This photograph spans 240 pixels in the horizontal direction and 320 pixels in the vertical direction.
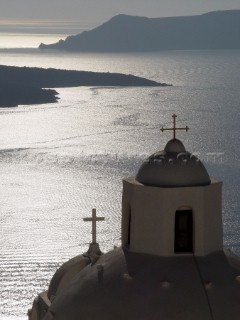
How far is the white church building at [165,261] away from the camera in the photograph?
7594mm

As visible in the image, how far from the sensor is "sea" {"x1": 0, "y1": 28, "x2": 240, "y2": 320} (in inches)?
1119

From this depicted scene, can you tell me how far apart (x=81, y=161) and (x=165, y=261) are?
37089 millimetres

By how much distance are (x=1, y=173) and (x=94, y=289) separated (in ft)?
117

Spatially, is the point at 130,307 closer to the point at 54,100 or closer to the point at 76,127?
the point at 76,127

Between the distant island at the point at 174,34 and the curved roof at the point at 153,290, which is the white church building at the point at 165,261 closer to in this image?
the curved roof at the point at 153,290

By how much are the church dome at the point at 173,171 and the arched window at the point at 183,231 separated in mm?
280

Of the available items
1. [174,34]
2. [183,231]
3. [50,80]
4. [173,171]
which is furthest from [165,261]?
[174,34]

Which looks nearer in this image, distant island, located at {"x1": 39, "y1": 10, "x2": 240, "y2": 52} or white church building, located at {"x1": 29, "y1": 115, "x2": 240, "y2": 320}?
white church building, located at {"x1": 29, "y1": 115, "x2": 240, "y2": 320}

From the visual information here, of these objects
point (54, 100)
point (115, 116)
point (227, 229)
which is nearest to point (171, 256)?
point (227, 229)

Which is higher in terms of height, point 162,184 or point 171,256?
point 162,184

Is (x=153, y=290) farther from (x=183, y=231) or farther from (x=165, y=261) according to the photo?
(x=183, y=231)

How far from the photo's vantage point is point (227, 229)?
3031 centimetres

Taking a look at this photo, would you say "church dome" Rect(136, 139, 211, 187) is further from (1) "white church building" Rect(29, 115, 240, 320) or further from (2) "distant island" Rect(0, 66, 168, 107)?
(2) "distant island" Rect(0, 66, 168, 107)

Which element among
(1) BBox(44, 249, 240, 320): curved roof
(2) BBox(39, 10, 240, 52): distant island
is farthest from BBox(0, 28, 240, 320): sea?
(2) BBox(39, 10, 240, 52): distant island
